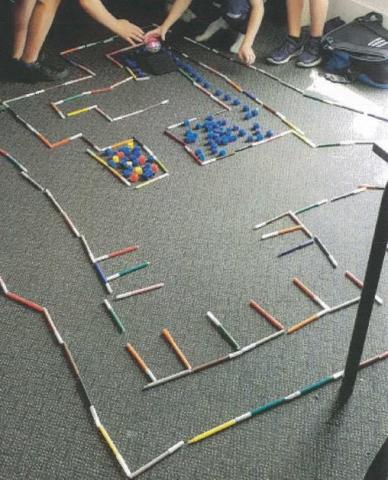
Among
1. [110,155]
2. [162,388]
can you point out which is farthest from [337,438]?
[110,155]

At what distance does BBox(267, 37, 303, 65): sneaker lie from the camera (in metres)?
3.22

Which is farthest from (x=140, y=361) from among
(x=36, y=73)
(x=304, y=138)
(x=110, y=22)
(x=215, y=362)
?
(x=110, y=22)

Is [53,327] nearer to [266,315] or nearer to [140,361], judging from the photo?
[140,361]

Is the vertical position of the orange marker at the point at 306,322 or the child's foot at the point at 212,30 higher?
the child's foot at the point at 212,30

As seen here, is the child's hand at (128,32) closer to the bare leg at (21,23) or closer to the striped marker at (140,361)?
the bare leg at (21,23)

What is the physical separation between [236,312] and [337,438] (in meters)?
0.52

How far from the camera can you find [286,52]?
10.6 feet

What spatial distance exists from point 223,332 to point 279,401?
0.30m

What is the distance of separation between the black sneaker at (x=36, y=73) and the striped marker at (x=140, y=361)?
176cm

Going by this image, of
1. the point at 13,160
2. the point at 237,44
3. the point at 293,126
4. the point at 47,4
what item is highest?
the point at 47,4

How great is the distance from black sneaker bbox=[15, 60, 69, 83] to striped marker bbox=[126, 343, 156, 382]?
5.79 ft

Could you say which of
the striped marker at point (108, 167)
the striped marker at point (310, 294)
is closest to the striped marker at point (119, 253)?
the striped marker at point (108, 167)

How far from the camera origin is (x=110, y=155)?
2629mm

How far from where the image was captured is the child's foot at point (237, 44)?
10.9 feet
